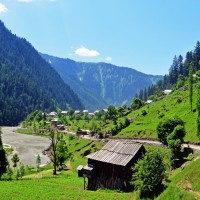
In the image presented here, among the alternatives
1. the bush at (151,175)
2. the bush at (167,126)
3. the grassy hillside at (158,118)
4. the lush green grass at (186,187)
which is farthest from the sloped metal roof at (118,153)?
the grassy hillside at (158,118)

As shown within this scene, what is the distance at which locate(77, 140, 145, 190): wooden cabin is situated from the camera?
60.9 m

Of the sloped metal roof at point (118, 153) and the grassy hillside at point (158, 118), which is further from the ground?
the grassy hillside at point (158, 118)

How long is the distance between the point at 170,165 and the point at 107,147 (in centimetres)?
1422

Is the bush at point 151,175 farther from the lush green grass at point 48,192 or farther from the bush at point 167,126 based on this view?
the bush at point 167,126

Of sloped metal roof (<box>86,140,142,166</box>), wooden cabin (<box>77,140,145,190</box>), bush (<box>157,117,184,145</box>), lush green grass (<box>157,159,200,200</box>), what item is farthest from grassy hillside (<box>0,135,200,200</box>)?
bush (<box>157,117,184,145</box>)

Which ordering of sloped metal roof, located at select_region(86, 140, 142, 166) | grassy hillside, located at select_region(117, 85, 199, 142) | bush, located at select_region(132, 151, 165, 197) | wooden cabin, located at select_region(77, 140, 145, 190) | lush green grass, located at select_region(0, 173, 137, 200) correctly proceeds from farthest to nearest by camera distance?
grassy hillside, located at select_region(117, 85, 199, 142) → wooden cabin, located at select_region(77, 140, 145, 190) → sloped metal roof, located at select_region(86, 140, 142, 166) → lush green grass, located at select_region(0, 173, 137, 200) → bush, located at select_region(132, 151, 165, 197)

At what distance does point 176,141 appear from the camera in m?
73.1

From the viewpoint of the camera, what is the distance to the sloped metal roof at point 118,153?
60812 millimetres

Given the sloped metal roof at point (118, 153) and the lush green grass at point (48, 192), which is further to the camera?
the sloped metal roof at point (118, 153)

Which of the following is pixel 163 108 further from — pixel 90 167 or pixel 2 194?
pixel 2 194

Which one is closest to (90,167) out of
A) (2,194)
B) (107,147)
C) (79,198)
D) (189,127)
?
(107,147)

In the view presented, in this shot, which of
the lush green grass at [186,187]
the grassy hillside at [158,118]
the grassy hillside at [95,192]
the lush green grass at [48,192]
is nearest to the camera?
the lush green grass at [186,187]

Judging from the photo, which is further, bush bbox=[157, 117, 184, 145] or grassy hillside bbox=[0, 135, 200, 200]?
bush bbox=[157, 117, 184, 145]

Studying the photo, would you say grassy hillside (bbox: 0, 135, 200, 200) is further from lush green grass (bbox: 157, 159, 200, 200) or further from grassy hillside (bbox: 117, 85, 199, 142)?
grassy hillside (bbox: 117, 85, 199, 142)
